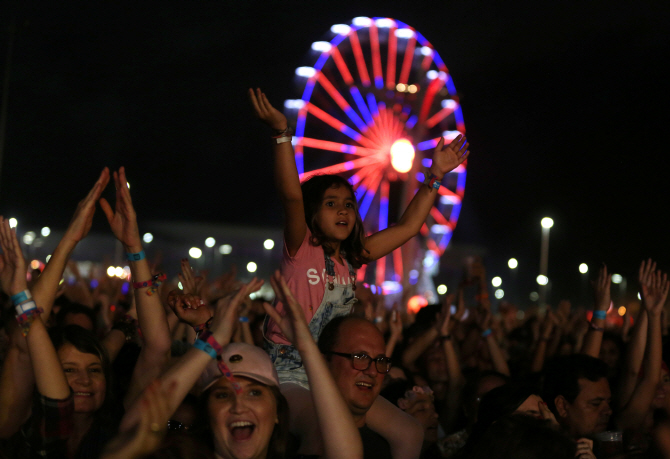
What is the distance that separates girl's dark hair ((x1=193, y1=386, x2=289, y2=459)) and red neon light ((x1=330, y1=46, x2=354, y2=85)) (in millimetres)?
16497

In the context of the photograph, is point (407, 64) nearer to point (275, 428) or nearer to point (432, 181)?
point (432, 181)

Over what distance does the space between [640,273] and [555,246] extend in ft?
132

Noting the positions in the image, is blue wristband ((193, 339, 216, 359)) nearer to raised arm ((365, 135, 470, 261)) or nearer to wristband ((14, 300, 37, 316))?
wristband ((14, 300, 37, 316))

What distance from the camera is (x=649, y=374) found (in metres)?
4.71

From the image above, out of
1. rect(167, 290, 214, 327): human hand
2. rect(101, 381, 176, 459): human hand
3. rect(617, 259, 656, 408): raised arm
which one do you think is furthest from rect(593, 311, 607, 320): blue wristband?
rect(101, 381, 176, 459): human hand

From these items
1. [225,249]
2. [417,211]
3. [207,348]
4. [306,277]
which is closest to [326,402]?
[207,348]

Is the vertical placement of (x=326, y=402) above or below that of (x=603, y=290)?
below

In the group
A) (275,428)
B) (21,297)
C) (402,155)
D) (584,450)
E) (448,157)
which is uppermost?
(402,155)

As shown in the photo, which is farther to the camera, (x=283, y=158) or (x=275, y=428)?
(x=283, y=158)

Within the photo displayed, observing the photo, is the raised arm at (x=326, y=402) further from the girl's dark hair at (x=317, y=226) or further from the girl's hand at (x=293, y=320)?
the girl's dark hair at (x=317, y=226)

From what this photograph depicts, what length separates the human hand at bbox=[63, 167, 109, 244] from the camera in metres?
3.14

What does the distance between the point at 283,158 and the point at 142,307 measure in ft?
3.06

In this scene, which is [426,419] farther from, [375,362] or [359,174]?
[359,174]

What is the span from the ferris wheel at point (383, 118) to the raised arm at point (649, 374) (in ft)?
39.4
